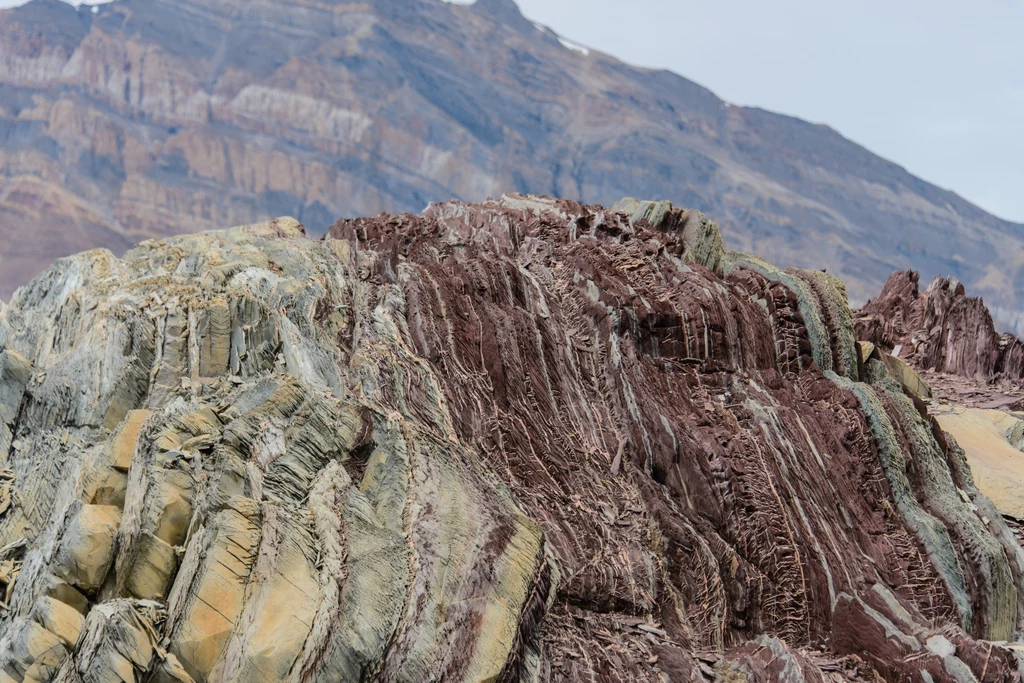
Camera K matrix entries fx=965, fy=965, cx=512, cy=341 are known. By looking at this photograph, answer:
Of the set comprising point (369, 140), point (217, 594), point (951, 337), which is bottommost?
point (369, 140)

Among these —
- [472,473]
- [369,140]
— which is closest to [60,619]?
[472,473]

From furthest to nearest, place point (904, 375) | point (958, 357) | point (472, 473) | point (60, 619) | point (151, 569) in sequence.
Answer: point (958, 357)
point (904, 375)
point (472, 473)
point (151, 569)
point (60, 619)

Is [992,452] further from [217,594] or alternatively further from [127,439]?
[127,439]

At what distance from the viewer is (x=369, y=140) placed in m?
124

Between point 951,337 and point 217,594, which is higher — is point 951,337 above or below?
above

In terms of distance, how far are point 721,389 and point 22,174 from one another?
358 ft

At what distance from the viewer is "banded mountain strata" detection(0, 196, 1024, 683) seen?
29.8 ft

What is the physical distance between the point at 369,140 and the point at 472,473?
117920 millimetres

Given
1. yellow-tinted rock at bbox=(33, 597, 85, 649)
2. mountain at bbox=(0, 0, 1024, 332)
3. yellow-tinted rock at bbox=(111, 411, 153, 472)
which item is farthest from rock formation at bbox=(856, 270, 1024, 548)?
mountain at bbox=(0, 0, 1024, 332)

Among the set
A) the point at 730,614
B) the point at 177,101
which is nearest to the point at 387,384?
the point at 730,614

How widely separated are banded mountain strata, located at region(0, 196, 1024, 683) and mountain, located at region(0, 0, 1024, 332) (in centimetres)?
8591

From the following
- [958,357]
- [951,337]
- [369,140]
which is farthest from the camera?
[369,140]

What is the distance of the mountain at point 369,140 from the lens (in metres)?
112

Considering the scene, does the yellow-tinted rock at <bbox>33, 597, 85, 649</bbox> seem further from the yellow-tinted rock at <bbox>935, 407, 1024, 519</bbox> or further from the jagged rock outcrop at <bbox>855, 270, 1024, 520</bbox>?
the jagged rock outcrop at <bbox>855, 270, 1024, 520</bbox>
